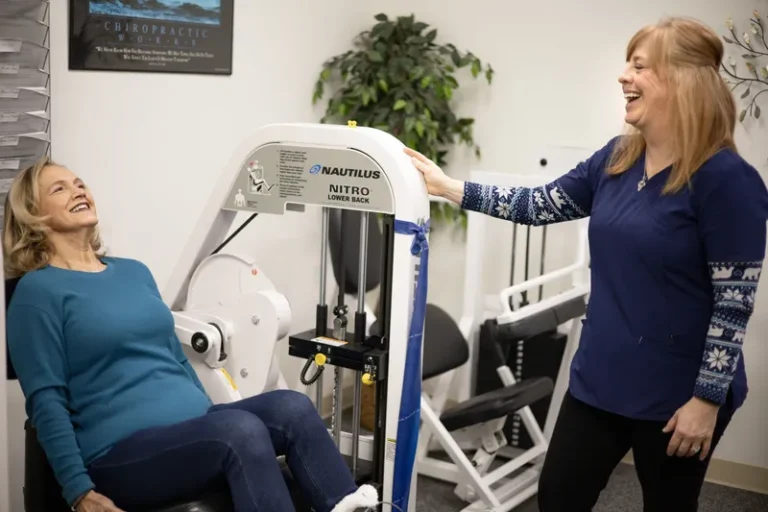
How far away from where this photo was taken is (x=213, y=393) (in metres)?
2.47

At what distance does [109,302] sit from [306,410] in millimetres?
529

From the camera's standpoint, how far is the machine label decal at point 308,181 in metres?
2.18

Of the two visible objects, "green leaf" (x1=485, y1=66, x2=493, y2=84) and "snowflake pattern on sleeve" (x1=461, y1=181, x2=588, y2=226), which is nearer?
"snowflake pattern on sleeve" (x1=461, y1=181, x2=588, y2=226)

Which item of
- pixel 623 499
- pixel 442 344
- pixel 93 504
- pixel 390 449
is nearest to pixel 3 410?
pixel 93 504

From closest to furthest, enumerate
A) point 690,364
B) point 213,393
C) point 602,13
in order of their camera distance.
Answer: point 690,364
point 213,393
point 602,13

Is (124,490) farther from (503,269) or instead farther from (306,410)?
(503,269)

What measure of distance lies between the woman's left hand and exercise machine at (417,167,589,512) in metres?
1.27

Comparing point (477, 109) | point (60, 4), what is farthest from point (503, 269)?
point (60, 4)

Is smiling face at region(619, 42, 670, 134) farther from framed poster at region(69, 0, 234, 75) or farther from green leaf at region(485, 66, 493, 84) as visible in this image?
green leaf at region(485, 66, 493, 84)

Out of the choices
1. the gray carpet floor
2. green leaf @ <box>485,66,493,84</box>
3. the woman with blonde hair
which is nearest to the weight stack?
the gray carpet floor

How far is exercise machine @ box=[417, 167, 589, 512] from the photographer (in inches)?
120

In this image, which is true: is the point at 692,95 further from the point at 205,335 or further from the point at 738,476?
the point at 738,476

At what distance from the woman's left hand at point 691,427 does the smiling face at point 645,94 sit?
55 centimetres

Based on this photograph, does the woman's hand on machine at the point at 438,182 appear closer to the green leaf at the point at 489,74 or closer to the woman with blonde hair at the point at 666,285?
the woman with blonde hair at the point at 666,285
